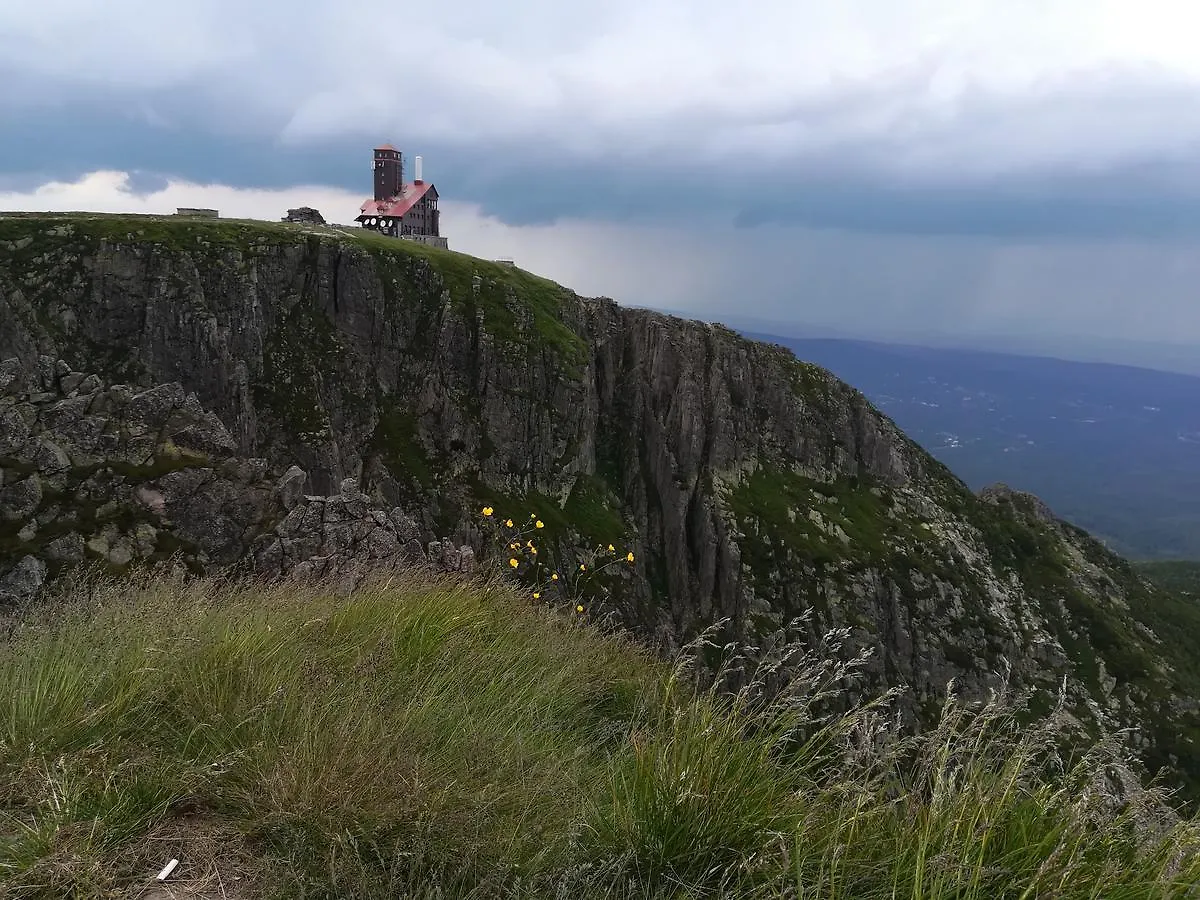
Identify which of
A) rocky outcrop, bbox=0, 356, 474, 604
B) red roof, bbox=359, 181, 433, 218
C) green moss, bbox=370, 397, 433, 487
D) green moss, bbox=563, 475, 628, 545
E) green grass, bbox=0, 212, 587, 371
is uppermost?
red roof, bbox=359, 181, 433, 218

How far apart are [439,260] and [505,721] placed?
109 metres

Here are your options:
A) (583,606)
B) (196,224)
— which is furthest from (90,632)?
(196,224)

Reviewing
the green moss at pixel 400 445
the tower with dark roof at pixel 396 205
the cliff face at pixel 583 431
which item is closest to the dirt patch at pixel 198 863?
the cliff face at pixel 583 431

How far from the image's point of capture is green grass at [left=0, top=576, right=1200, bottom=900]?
3697 millimetres

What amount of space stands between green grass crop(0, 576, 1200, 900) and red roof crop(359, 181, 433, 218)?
133842 mm

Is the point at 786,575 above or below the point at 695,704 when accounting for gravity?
below

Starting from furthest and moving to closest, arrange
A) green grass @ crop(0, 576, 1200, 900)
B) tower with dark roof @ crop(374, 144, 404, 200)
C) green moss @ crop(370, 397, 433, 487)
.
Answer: tower with dark roof @ crop(374, 144, 404, 200)
green moss @ crop(370, 397, 433, 487)
green grass @ crop(0, 576, 1200, 900)

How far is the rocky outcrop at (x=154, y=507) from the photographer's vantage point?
53.7 feet

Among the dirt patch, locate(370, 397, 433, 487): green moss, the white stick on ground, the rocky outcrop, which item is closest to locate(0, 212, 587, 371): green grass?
locate(370, 397, 433, 487): green moss

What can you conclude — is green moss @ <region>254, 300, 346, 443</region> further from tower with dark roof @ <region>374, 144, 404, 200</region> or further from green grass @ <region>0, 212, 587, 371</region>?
tower with dark roof @ <region>374, 144, 404, 200</region>

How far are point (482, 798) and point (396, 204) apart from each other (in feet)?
453

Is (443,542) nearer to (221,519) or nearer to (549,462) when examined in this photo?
(221,519)

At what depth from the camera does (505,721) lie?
6266 millimetres

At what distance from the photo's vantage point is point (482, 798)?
4578mm
